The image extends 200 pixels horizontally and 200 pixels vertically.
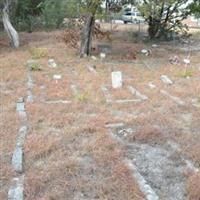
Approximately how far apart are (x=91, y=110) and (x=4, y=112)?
4.39ft

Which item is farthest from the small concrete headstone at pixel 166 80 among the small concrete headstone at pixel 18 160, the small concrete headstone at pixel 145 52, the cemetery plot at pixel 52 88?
the small concrete headstone at pixel 18 160

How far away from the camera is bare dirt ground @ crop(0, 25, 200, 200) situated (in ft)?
14.5

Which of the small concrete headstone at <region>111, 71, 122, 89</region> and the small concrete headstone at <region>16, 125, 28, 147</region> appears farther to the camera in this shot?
the small concrete headstone at <region>111, 71, 122, 89</region>

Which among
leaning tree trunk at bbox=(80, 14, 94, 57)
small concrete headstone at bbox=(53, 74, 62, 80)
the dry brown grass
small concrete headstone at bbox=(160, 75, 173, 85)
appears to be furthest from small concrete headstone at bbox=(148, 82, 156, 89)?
the dry brown grass

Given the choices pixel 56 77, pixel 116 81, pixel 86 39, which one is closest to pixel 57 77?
pixel 56 77

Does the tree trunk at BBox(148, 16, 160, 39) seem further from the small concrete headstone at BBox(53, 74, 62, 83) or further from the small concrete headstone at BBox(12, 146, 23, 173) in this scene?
the small concrete headstone at BBox(12, 146, 23, 173)

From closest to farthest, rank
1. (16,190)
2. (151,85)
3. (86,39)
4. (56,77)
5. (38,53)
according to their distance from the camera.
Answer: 1. (16,190)
2. (151,85)
3. (56,77)
4. (38,53)
5. (86,39)

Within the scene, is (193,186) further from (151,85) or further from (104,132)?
(151,85)

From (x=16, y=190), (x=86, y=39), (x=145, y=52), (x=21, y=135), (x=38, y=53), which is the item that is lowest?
(x=145, y=52)

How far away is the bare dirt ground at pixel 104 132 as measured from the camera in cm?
441

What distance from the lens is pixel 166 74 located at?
986 centimetres

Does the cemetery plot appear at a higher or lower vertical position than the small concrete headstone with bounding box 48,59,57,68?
higher

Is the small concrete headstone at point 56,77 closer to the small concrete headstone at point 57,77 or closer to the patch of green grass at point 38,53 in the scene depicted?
the small concrete headstone at point 57,77

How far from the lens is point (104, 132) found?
5.89 meters
